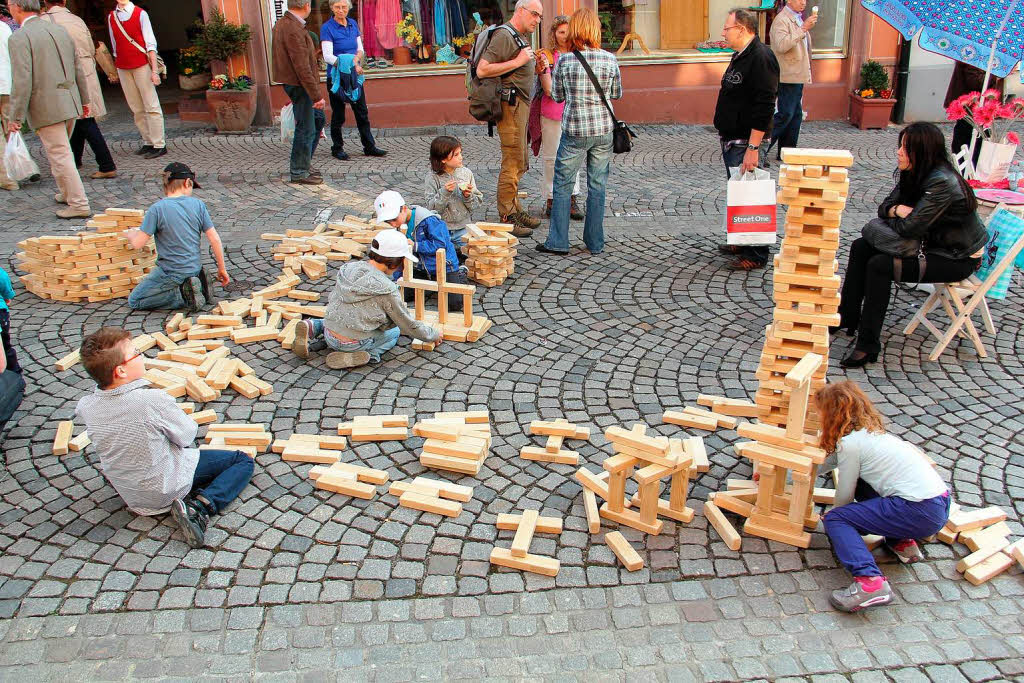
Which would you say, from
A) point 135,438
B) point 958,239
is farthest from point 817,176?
point 135,438

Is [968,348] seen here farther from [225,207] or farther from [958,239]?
[225,207]

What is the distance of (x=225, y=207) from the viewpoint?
10.9 m

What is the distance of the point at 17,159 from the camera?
1080cm

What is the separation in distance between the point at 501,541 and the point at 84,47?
406 inches

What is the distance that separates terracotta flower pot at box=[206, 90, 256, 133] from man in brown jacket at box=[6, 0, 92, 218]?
11.8ft

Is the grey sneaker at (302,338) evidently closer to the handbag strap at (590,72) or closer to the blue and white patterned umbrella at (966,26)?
the handbag strap at (590,72)

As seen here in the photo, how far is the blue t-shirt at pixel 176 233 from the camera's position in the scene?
25.0ft

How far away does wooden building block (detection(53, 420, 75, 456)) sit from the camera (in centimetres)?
572

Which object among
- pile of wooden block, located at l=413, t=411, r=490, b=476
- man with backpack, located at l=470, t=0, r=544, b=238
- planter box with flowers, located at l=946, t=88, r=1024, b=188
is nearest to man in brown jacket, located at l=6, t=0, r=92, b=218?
man with backpack, located at l=470, t=0, r=544, b=238

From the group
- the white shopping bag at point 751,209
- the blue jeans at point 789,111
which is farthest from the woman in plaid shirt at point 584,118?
the blue jeans at point 789,111

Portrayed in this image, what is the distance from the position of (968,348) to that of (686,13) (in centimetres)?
960

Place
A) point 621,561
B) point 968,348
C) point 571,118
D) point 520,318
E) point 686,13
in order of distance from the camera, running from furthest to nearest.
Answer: point 686,13
point 571,118
point 520,318
point 968,348
point 621,561

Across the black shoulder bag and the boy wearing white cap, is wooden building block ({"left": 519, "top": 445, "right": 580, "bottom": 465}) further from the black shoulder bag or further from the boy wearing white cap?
the black shoulder bag

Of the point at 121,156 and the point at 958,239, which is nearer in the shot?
the point at 958,239
